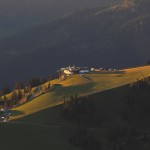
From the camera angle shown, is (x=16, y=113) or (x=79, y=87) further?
(x=79, y=87)

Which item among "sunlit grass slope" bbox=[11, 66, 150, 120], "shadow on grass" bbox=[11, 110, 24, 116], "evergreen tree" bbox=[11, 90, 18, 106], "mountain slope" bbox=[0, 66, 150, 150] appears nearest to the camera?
"mountain slope" bbox=[0, 66, 150, 150]

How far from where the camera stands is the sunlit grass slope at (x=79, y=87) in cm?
13762

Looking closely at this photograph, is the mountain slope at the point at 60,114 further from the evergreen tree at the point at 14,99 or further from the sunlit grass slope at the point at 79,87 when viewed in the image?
the evergreen tree at the point at 14,99

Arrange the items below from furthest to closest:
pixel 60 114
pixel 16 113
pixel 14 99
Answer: pixel 14 99, pixel 16 113, pixel 60 114

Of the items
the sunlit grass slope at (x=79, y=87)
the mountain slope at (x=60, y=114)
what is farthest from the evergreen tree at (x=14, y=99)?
the mountain slope at (x=60, y=114)

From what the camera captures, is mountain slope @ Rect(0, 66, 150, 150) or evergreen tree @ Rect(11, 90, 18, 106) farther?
evergreen tree @ Rect(11, 90, 18, 106)

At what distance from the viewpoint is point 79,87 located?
151m

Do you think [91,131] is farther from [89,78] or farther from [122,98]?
[89,78]

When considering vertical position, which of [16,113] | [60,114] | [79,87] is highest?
[79,87]

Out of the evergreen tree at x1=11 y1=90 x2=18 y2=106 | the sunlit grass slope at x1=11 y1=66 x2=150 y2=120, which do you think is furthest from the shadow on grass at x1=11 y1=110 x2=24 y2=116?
the evergreen tree at x1=11 y1=90 x2=18 y2=106

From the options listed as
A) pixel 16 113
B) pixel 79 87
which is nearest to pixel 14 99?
pixel 79 87

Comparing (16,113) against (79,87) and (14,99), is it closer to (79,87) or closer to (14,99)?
(79,87)

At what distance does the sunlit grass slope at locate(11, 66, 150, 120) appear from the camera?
138 meters

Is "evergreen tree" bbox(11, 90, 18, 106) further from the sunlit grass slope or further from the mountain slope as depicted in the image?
the mountain slope
